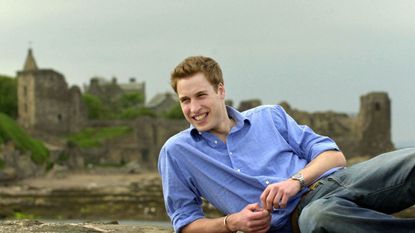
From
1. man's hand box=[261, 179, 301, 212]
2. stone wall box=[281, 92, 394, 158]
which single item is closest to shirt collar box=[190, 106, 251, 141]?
man's hand box=[261, 179, 301, 212]

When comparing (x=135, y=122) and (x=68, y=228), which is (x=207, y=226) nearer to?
(x=68, y=228)

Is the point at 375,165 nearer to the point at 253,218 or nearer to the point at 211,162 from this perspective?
the point at 253,218

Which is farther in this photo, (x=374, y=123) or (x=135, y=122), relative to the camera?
(x=135, y=122)

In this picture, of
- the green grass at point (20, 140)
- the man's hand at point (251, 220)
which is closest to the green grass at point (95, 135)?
the green grass at point (20, 140)

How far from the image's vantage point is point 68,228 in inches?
233

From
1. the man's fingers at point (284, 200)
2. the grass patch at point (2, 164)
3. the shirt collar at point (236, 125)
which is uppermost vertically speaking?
the shirt collar at point (236, 125)

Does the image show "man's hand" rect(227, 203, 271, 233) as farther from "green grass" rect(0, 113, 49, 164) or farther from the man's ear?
"green grass" rect(0, 113, 49, 164)

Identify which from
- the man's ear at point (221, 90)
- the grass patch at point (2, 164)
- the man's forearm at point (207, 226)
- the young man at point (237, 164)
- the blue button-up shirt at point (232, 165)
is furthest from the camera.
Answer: the grass patch at point (2, 164)

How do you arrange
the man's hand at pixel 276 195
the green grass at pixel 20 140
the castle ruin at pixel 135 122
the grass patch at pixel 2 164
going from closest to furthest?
1. the man's hand at pixel 276 195
2. the grass patch at pixel 2 164
3. the green grass at pixel 20 140
4. the castle ruin at pixel 135 122

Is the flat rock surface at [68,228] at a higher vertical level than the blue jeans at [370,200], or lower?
lower

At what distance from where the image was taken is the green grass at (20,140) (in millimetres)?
59816

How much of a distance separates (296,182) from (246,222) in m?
0.39

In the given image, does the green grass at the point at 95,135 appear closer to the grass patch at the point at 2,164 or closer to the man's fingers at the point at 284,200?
the grass patch at the point at 2,164

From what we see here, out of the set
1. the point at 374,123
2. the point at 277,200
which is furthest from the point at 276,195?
the point at 374,123
